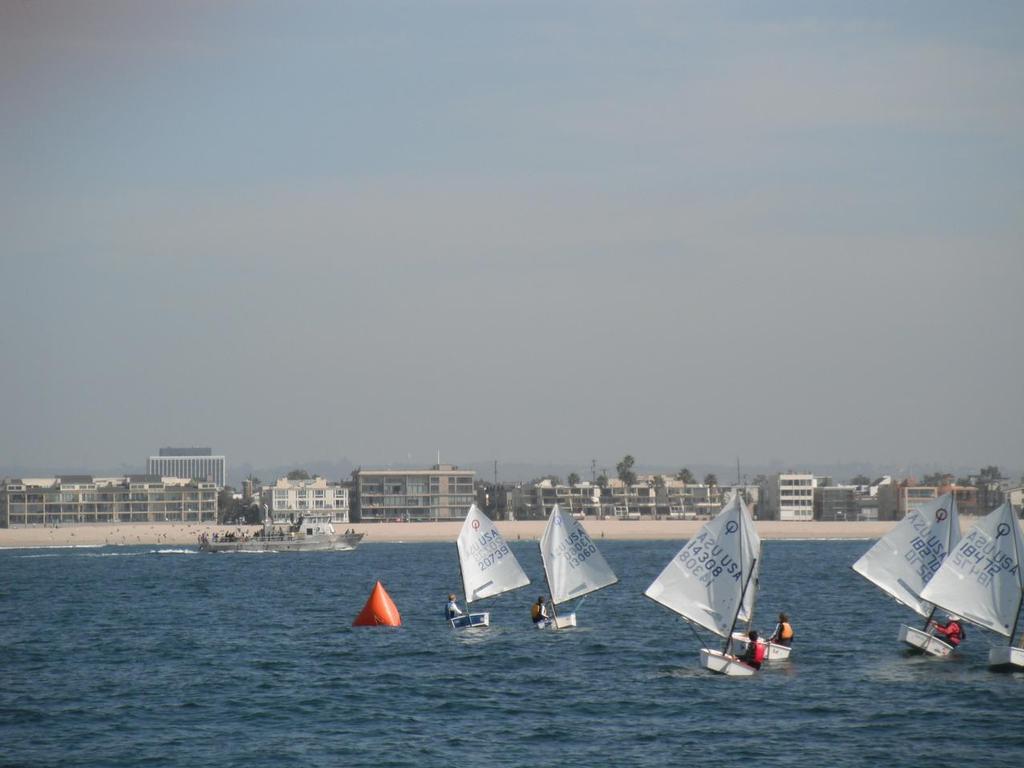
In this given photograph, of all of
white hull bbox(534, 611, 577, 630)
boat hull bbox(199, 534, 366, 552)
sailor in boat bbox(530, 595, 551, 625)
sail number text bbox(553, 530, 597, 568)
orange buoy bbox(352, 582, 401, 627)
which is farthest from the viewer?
boat hull bbox(199, 534, 366, 552)

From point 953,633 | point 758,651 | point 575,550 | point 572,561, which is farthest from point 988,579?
point 572,561

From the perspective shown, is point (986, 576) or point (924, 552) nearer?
point (986, 576)

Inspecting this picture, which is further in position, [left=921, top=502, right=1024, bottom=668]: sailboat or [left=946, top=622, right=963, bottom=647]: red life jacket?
[left=946, top=622, right=963, bottom=647]: red life jacket

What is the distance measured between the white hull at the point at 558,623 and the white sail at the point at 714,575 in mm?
15720

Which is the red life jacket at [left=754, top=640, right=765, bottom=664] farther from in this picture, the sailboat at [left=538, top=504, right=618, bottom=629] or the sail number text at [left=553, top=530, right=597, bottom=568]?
the sail number text at [left=553, top=530, right=597, bottom=568]

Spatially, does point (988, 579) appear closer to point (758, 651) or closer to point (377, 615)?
point (758, 651)

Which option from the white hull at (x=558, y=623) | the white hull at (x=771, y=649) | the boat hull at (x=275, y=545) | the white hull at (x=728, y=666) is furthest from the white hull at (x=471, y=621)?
the boat hull at (x=275, y=545)

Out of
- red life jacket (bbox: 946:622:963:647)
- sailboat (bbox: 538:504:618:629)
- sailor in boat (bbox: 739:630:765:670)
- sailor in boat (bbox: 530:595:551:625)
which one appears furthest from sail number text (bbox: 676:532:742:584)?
sailor in boat (bbox: 530:595:551:625)

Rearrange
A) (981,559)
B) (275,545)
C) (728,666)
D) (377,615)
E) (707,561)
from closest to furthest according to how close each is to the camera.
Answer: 1. (728,666)
2. (707,561)
3. (981,559)
4. (377,615)
5. (275,545)

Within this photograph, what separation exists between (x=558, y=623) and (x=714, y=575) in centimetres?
1703

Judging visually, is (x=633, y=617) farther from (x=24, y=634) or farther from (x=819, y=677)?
(x=24, y=634)

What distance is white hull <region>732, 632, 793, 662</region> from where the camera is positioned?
52.6m

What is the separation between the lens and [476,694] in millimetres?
49031

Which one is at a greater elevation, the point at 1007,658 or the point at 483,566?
the point at 483,566
